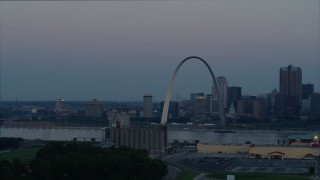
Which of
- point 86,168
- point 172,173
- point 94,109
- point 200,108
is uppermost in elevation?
point 200,108

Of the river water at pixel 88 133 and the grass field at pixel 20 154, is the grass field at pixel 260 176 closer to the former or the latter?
the grass field at pixel 20 154

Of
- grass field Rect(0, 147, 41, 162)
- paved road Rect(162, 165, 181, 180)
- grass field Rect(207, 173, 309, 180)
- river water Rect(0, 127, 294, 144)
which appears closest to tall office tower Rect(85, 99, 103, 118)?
river water Rect(0, 127, 294, 144)

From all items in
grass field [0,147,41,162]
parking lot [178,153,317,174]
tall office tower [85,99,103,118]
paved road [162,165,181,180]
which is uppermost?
tall office tower [85,99,103,118]

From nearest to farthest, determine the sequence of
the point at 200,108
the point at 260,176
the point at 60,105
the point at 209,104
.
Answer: the point at 260,176, the point at 200,108, the point at 209,104, the point at 60,105

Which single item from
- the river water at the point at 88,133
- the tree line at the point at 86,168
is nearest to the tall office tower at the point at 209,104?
the river water at the point at 88,133

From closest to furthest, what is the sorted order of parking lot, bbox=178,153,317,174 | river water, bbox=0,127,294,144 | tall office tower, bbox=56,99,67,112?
parking lot, bbox=178,153,317,174 < river water, bbox=0,127,294,144 < tall office tower, bbox=56,99,67,112

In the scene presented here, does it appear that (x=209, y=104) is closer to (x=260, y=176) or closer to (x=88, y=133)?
(x=88, y=133)

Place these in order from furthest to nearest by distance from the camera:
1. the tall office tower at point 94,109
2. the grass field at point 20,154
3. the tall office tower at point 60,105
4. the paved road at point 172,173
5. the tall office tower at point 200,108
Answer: the tall office tower at point 60,105 → the tall office tower at point 200,108 → the tall office tower at point 94,109 → the grass field at point 20,154 → the paved road at point 172,173

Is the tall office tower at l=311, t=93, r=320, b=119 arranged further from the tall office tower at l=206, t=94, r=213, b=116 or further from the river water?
the river water

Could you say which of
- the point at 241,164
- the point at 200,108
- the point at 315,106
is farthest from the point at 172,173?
the point at 200,108

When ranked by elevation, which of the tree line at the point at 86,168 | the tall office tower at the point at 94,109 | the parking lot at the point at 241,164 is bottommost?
the parking lot at the point at 241,164

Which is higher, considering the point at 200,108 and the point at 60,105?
the point at 60,105
